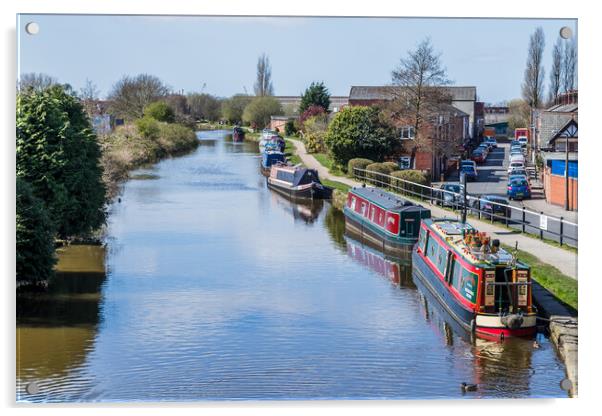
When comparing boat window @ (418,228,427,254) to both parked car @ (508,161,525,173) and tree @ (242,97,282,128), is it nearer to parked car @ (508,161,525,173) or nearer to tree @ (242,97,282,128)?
parked car @ (508,161,525,173)

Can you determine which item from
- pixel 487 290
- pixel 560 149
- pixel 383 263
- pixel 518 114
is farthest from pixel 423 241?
pixel 487 290

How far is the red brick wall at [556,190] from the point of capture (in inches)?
693

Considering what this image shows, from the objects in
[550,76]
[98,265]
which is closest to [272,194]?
[98,265]

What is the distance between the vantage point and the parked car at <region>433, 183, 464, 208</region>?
28891 millimetres

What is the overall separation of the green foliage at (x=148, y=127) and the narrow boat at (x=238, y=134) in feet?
9.94

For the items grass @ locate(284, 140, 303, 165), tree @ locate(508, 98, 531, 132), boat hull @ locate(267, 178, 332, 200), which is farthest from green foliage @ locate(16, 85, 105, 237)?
grass @ locate(284, 140, 303, 165)

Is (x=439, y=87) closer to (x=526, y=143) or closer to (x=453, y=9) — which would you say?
(x=526, y=143)

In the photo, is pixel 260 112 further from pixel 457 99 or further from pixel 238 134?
pixel 238 134

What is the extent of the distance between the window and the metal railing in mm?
1671

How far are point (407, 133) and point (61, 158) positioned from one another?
1606 centimetres

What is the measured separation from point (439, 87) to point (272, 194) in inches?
445

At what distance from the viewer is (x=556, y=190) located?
20172 mm

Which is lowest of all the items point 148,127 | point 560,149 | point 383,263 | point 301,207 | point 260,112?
point 383,263

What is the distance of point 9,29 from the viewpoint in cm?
1228
